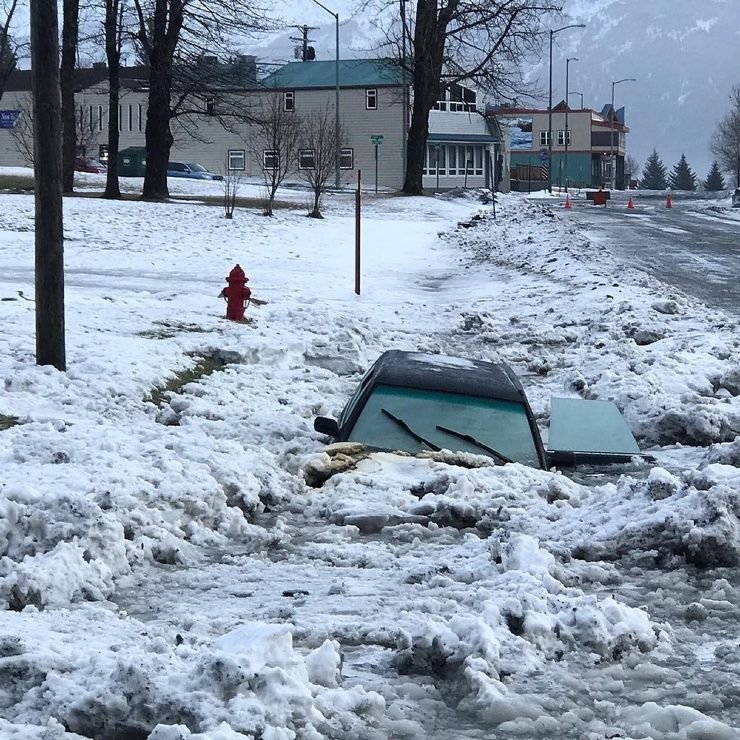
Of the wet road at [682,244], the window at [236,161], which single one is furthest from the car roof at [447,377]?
the window at [236,161]

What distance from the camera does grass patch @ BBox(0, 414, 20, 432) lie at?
24.0 feet

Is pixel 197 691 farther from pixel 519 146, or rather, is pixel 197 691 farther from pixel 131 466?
pixel 519 146

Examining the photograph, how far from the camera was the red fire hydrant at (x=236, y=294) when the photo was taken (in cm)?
1262

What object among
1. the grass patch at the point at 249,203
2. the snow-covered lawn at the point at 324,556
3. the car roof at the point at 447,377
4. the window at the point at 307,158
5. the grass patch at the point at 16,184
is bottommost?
the snow-covered lawn at the point at 324,556

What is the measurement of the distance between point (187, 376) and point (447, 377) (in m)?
2.75

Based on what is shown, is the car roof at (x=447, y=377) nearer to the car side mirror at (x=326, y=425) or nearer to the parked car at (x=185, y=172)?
the car side mirror at (x=326, y=425)

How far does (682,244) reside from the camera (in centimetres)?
2792

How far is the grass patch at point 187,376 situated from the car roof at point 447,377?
5.59ft

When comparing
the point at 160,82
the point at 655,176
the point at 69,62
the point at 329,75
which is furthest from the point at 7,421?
the point at 655,176

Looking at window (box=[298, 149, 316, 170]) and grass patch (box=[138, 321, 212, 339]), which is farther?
window (box=[298, 149, 316, 170])

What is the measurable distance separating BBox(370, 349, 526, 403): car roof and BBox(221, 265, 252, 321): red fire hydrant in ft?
14.4

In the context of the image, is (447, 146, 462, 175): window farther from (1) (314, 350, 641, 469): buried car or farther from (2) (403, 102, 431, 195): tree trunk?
(1) (314, 350, 641, 469): buried car

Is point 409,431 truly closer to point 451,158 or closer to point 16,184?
point 16,184

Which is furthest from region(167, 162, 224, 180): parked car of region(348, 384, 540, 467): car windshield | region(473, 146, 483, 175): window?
region(348, 384, 540, 467): car windshield
